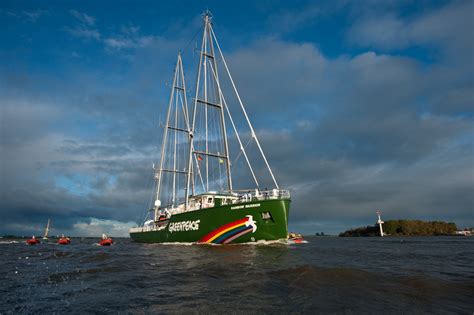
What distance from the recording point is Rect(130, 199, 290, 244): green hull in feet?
88.7

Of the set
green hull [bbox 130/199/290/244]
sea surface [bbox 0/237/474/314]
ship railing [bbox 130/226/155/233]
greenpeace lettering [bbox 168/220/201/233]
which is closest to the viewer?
sea surface [bbox 0/237/474/314]

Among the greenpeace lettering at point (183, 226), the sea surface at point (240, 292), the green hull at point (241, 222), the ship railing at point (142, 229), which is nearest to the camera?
the sea surface at point (240, 292)

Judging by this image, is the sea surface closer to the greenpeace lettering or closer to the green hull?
the green hull

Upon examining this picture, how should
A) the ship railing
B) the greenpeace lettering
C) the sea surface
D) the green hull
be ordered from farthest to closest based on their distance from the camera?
the ship railing → the greenpeace lettering → the green hull → the sea surface

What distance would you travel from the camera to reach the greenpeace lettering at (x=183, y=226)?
3263 centimetres

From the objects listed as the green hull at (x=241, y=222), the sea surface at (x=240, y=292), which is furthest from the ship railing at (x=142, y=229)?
the sea surface at (x=240, y=292)

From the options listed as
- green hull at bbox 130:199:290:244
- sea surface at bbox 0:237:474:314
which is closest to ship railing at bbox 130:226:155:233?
green hull at bbox 130:199:290:244

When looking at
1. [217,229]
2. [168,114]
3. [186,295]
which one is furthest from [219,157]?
[186,295]

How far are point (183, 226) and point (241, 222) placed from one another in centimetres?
971

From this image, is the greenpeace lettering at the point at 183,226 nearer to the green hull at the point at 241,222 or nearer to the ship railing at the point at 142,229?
the green hull at the point at 241,222

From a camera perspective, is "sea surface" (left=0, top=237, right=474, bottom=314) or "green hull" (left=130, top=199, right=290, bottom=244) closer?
"sea surface" (left=0, top=237, right=474, bottom=314)

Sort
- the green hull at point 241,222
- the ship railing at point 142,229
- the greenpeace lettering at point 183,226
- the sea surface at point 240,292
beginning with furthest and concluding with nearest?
the ship railing at point 142,229, the greenpeace lettering at point 183,226, the green hull at point 241,222, the sea surface at point 240,292

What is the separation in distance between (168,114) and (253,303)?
48964mm

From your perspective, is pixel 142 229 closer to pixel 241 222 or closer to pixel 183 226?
pixel 183 226
